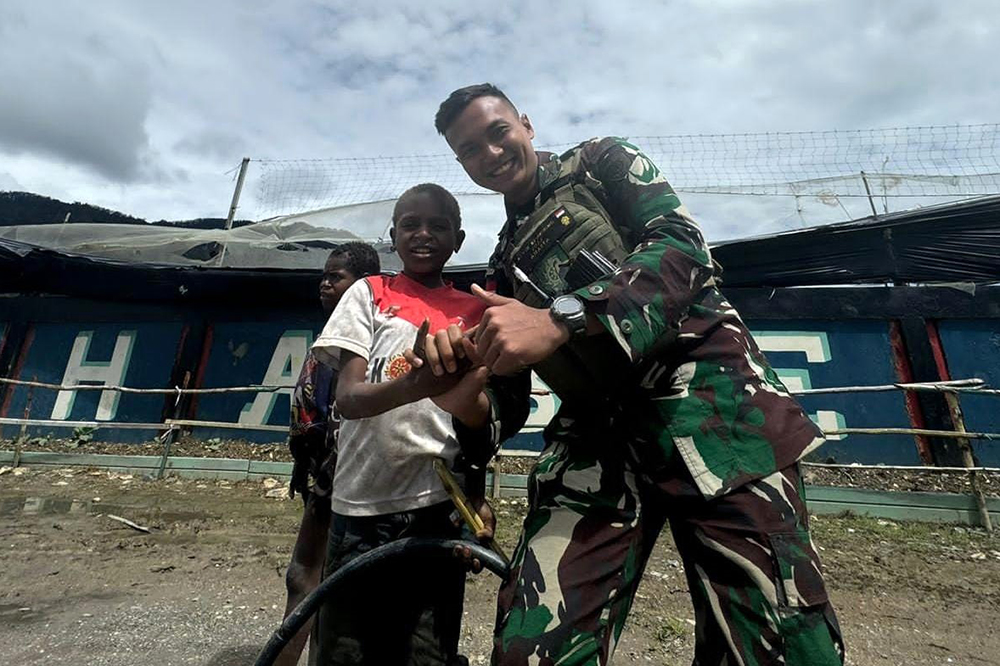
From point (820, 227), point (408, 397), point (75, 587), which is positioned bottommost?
point (75, 587)

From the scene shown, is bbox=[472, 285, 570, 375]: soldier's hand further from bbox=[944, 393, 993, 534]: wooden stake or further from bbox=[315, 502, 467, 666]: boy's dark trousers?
bbox=[944, 393, 993, 534]: wooden stake

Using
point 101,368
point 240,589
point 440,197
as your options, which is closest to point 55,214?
point 101,368

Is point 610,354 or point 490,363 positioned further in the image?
point 610,354

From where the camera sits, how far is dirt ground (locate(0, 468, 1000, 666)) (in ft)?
8.37

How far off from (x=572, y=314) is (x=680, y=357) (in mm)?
396

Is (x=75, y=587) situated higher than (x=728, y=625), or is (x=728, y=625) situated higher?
(x=728, y=625)

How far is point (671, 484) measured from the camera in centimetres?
122

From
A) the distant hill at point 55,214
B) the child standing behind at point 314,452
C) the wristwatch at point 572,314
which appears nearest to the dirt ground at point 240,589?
the child standing behind at point 314,452

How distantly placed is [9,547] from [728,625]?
5.16 meters

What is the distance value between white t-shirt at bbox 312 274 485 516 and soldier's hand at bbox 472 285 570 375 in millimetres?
653

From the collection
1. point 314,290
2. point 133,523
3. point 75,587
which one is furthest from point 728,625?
point 314,290

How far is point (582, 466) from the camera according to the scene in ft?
4.22

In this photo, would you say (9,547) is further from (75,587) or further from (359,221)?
(359,221)

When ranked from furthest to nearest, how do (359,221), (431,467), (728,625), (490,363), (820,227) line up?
1. (359,221)
2. (820,227)
3. (431,467)
4. (728,625)
5. (490,363)
